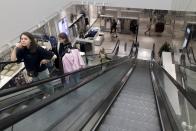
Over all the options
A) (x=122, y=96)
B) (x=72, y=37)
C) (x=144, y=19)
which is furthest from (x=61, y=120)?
(x=144, y=19)

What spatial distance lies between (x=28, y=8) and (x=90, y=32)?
6751 mm

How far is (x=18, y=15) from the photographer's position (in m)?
7.25

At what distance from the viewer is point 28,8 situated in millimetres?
7848

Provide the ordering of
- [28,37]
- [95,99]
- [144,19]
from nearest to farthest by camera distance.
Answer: [28,37]
[95,99]
[144,19]

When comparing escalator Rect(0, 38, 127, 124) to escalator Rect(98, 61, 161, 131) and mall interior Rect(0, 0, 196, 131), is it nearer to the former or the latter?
mall interior Rect(0, 0, 196, 131)

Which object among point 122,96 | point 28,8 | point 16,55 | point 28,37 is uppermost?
point 28,8

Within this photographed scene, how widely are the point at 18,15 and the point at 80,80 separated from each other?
3.76 m

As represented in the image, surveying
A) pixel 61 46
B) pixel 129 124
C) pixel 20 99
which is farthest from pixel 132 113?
pixel 61 46

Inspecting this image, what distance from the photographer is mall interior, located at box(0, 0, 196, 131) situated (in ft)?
9.07

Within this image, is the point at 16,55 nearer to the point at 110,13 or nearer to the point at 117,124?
the point at 117,124

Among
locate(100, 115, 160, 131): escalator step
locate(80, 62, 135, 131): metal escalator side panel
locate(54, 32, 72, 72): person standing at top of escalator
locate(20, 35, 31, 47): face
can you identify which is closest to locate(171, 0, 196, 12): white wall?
locate(54, 32, 72, 72): person standing at top of escalator

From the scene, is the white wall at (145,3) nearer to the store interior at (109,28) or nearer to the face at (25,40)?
the store interior at (109,28)

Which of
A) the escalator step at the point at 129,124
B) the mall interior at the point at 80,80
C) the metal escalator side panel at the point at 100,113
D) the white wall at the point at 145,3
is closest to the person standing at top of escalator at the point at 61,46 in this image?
the mall interior at the point at 80,80

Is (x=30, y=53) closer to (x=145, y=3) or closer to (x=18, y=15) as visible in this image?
(x=18, y=15)
